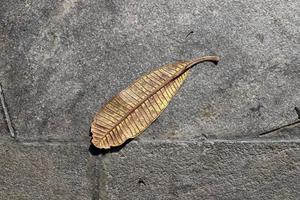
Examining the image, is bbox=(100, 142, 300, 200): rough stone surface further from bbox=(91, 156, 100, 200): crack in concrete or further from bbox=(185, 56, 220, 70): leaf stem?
bbox=(185, 56, 220, 70): leaf stem

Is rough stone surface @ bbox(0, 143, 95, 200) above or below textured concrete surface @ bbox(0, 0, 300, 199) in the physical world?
below

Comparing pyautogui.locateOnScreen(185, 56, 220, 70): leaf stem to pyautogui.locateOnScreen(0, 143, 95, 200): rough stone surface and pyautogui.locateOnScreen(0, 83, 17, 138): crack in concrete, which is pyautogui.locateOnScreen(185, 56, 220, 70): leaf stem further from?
pyautogui.locateOnScreen(0, 83, 17, 138): crack in concrete

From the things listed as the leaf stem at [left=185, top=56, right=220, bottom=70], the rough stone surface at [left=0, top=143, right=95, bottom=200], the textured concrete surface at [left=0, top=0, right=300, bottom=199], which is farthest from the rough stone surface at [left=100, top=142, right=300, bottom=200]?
the leaf stem at [left=185, top=56, right=220, bottom=70]

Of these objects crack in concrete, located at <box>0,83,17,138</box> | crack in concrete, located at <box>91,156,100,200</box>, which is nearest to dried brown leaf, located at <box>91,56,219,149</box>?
crack in concrete, located at <box>91,156,100,200</box>

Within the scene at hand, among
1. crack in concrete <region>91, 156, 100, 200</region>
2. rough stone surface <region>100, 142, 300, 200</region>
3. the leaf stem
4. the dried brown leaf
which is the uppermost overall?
the leaf stem

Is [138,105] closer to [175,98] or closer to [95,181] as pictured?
[175,98]

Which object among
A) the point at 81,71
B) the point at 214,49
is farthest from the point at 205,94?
the point at 81,71

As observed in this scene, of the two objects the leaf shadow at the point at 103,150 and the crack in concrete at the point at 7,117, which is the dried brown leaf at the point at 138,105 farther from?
the crack in concrete at the point at 7,117

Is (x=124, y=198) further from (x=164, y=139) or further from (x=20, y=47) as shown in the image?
(x=20, y=47)
